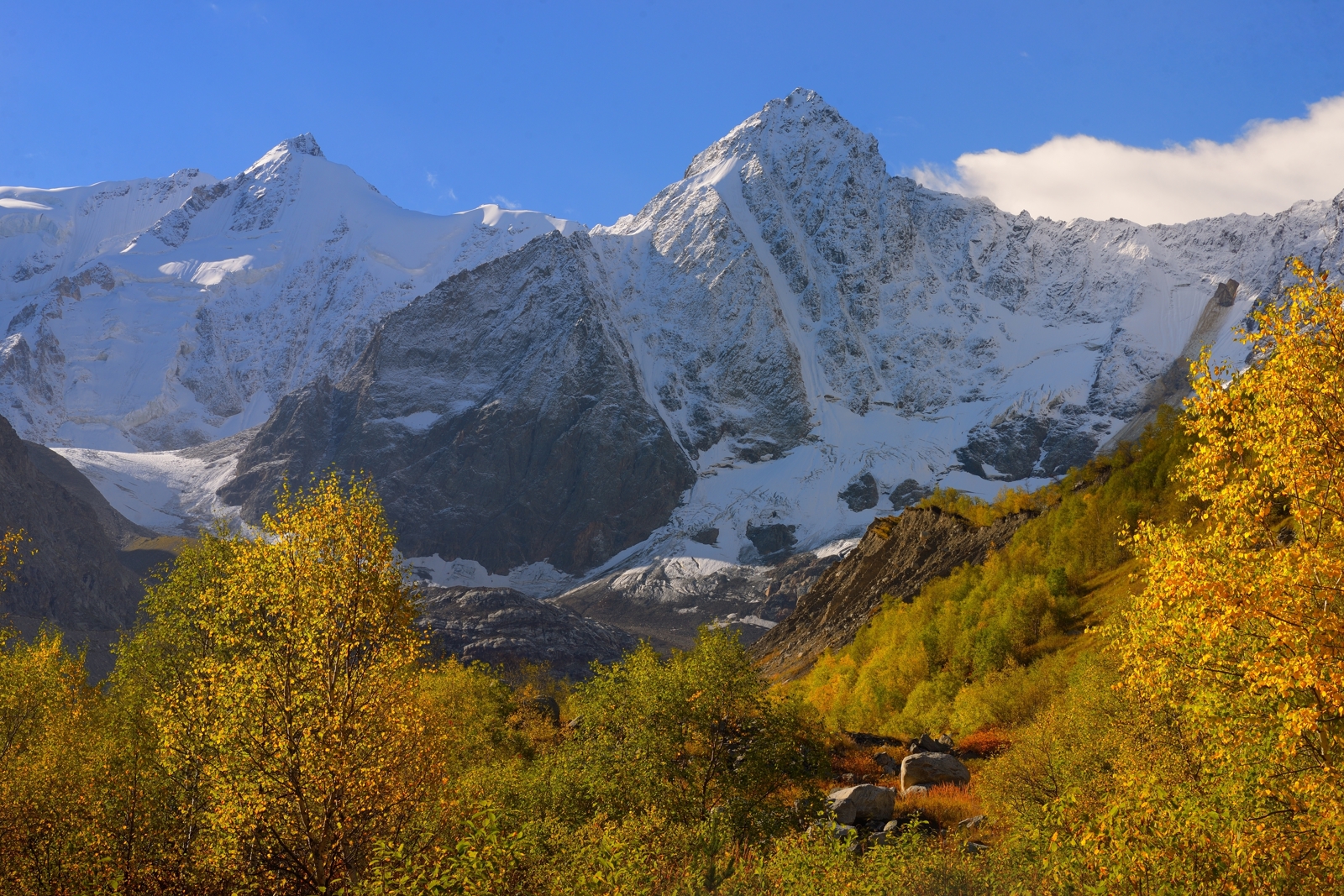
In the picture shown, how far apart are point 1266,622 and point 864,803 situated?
17.5 m

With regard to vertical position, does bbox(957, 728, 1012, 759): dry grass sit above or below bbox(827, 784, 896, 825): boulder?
below

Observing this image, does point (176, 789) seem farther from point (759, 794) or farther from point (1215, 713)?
point (1215, 713)

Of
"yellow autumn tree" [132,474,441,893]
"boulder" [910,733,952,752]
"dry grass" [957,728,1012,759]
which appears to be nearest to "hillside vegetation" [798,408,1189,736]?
"dry grass" [957,728,1012,759]

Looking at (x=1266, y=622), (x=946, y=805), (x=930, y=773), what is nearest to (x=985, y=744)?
(x=930, y=773)

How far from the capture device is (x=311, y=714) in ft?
64.0

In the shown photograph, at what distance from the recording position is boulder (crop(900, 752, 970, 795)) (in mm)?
34688

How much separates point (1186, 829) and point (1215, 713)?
3.28 m

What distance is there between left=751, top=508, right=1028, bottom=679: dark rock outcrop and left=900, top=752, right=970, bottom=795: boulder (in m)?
52.7

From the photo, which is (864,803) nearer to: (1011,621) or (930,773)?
(930,773)

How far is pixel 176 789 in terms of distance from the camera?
2573 cm

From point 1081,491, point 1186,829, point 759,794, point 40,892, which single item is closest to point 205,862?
point 40,892

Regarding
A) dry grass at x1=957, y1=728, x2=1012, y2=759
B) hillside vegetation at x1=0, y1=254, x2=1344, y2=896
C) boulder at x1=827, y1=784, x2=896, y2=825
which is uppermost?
hillside vegetation at x1=0, y1=254, x2=1344, y2=896

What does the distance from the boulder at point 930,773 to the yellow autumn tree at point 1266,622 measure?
20086 mm

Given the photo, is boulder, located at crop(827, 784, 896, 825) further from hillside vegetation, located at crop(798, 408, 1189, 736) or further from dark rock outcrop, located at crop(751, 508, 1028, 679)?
dark rock outcrop, located at crop(751, 508, 1028, 679)
